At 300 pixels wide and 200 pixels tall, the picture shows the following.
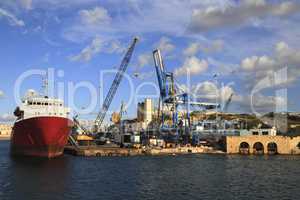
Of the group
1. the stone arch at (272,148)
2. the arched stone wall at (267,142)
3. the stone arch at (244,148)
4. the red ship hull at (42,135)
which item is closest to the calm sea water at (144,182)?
the red ship hull at (42,135)

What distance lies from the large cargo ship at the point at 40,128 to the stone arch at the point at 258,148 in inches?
2326

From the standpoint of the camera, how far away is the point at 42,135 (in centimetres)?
6450

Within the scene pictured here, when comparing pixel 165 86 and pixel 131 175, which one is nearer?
pixel 131 175

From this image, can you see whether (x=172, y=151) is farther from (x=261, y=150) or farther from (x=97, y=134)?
(x=97, y=134)

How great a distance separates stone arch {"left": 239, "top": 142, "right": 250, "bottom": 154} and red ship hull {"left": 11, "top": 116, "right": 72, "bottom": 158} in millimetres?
56406

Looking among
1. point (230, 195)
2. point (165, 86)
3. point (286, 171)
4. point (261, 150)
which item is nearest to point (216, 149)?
point (261, 150)

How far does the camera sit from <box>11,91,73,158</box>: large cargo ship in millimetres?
64500

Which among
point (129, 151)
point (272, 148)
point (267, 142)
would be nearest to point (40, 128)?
point (129, 151)

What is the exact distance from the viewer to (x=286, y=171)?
62.8m

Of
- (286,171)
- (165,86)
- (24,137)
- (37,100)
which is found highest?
(165,86)

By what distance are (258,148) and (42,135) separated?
7061cm

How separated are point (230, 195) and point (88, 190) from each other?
16589 millimetres

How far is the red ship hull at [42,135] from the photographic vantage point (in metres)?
64.2

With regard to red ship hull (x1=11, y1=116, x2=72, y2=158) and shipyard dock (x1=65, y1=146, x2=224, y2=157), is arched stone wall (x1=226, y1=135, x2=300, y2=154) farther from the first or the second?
red ship hull (x1=11, y1=116, x2=72, y2=158)
